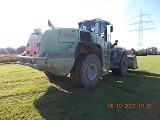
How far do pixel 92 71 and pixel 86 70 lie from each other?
1.78 ft

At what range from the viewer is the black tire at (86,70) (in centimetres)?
689

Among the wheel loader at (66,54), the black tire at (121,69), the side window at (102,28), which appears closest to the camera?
the wheel loader at (66,54)

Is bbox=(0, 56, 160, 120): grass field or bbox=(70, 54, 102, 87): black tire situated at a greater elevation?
bbox=(70, 54, 102, 87): black tire

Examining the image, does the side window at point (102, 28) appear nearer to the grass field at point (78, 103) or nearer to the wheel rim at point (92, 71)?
the wheel rim at point (92, 71)

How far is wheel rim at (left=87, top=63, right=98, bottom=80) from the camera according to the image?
732 cm

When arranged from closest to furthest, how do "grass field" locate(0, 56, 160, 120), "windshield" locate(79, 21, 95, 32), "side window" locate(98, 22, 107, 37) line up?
"grass field" locate(0, 56, 160, 120)
"windshield" locate(79, 21, 95, 32)
"side window" locate(98, 22, 107, 37)

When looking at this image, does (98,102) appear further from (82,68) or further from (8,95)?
(8,95)

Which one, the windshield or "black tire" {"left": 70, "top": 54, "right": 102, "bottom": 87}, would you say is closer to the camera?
"black tire" {"left": 70, "top": 54, "right": 102, "bottom": 87}

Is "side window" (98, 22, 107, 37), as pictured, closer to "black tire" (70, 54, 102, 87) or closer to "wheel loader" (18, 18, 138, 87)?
"wheel loader" (18, 18, 138, 87)
